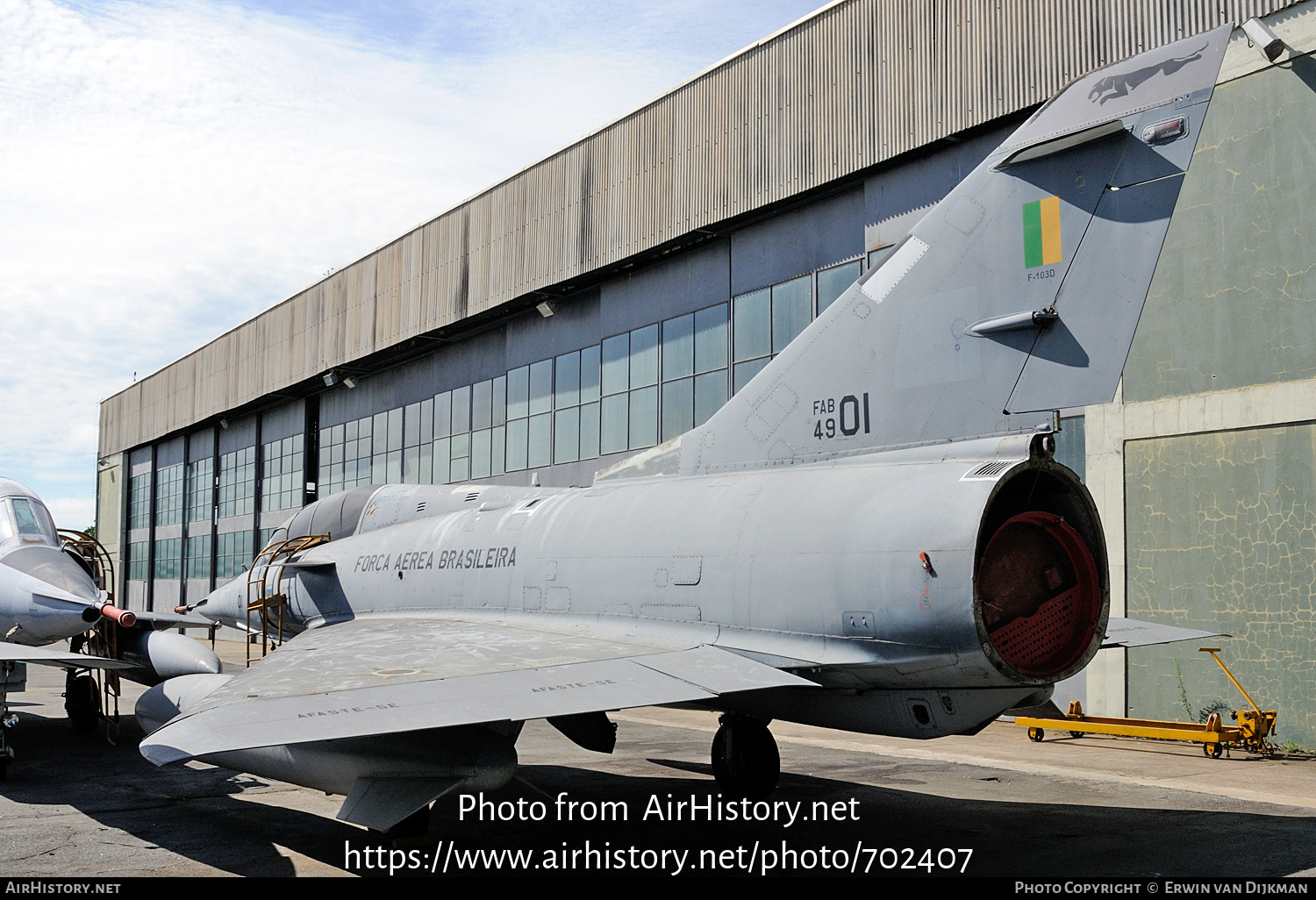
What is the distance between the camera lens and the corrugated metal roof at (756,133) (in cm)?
1405

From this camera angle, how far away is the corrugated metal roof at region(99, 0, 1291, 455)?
14055 mm

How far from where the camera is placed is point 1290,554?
12.1 meters

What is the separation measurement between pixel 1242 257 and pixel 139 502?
50871 mm

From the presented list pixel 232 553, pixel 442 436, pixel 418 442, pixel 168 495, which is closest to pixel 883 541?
pixel 442 436

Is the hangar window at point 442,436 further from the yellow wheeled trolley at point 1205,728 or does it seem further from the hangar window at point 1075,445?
the yellow wheeled trolley at point 1205,728

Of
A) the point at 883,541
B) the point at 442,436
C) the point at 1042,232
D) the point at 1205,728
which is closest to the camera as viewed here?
the point at 883,541

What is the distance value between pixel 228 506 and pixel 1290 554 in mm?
39169

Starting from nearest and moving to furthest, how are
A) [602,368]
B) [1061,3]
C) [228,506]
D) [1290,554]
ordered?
[1290,554] < [1061,3] < [602,368] < [228,506]

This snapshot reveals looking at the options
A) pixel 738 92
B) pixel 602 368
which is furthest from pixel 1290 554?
pixel 602 368

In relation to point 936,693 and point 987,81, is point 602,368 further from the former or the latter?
point 936,693

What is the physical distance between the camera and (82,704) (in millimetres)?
14422

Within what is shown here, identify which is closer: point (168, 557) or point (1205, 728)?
point (1205, 728)

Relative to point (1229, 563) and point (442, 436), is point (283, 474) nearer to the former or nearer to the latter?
point (442, 436)

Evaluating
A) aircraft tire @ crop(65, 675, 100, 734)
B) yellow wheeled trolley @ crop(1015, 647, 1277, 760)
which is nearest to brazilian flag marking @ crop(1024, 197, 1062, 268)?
yellow wheeled trolley @ crop(1015, 647, 1277, 760)
